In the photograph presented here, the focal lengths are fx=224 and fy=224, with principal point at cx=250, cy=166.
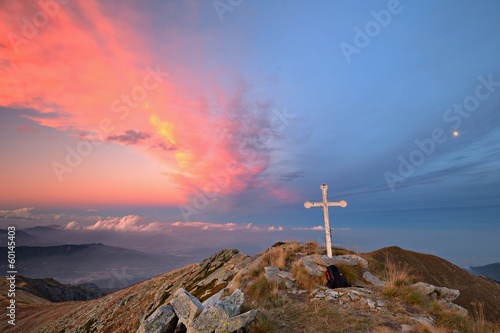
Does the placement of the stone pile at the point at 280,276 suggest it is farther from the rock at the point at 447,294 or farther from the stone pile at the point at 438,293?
the rock at the point at 447,294

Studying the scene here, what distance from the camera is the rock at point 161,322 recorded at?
7262mm

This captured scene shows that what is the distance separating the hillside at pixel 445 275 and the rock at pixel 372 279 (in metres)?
22.0

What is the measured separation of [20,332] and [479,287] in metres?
76.0

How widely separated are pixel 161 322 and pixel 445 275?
4652 centimetres

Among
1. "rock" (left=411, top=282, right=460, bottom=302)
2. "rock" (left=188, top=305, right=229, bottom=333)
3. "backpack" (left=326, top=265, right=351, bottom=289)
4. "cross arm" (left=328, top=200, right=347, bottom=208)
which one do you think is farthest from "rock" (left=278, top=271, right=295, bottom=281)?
"rock" (left=188, top=305, right=229, bottom=333)

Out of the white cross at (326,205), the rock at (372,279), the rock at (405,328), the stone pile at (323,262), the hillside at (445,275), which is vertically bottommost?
the hillside at (445,275)

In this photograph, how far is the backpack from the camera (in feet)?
37.6

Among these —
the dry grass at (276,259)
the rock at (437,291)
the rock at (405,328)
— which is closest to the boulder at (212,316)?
the rock at (405,328)

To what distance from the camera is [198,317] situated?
22.1ft

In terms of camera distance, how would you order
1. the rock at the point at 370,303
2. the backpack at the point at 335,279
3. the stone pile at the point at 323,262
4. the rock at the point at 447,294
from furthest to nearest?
1. the stone pile at the point at 323,262
2. the rock at the point at 447,294
3. the backpack at the point at 335,279
4. the rock at the point at 370,303

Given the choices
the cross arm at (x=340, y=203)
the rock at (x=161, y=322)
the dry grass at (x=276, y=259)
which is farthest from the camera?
the cross arm at (x=340, y=203)

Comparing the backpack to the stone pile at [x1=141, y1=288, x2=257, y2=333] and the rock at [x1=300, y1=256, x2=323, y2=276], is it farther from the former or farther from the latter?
the stone pile at [x1=141, y1=288, x2=257, y2=333]

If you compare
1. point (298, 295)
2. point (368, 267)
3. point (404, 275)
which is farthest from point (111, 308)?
point (404, 275)

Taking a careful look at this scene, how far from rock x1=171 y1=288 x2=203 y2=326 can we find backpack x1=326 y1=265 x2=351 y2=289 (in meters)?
7.23
